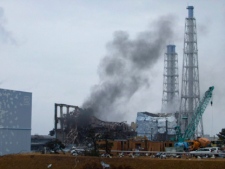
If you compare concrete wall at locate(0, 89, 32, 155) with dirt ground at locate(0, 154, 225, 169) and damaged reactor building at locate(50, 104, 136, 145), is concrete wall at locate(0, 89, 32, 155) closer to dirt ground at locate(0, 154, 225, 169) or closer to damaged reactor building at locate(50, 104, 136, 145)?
damaged reactor building at locate(50, 104, 136, 145)

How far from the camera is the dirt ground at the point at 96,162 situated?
41.7 meters

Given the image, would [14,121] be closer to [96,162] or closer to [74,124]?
[74,124]

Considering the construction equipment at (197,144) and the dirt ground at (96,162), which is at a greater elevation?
the construction equipment at (197,144)

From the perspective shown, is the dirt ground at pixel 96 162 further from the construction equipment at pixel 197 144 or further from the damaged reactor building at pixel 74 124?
the damaged reactor building at pixel 74 124

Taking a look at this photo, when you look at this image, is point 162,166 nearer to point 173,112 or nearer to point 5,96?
point 5,96

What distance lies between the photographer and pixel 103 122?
94.6 m

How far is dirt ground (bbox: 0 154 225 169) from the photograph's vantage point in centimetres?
4166

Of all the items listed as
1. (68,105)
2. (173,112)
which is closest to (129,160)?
(68,105)

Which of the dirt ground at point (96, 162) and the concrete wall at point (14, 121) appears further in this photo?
the concrete wall at point (14, 121)

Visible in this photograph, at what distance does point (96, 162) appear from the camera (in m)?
46.9

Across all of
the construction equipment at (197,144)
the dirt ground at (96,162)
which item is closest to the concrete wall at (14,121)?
the dirt ground at (96,162)

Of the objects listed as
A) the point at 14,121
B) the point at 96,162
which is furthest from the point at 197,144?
the point at 14,121

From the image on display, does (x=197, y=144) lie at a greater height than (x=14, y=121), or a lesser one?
lesser

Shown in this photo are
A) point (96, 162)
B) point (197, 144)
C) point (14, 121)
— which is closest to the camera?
point (96, 162)
